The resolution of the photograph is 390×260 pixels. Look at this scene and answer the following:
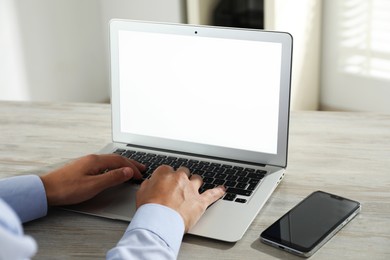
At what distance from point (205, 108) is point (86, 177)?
276 millimetres

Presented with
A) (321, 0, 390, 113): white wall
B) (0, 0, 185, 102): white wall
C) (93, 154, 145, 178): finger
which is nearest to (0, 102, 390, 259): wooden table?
(93, 154, 145, 178): finger

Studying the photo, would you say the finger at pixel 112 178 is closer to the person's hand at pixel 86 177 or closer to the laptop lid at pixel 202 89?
the person's hand at pixel 86 177

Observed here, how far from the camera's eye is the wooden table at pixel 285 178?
3.58 feet

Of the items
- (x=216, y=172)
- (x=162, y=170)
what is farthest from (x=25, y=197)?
(x=216, y=172)

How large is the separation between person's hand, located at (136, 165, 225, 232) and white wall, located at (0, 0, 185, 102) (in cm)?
192

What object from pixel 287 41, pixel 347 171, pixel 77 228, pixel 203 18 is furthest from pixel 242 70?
pixel 203 18

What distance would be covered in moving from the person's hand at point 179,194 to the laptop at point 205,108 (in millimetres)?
20

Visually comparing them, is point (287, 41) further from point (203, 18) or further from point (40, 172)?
point (203, 18)

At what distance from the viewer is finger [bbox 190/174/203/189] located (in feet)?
4.02

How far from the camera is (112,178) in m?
1.25

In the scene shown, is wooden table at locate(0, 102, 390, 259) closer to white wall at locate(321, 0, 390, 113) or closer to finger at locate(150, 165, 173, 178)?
finger at locate(150, 165, 173, 178)

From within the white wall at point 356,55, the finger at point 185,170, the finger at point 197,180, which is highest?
the finger at point 185,170

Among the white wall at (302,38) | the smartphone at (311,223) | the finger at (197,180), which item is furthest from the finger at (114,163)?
the white wall at (302,38)

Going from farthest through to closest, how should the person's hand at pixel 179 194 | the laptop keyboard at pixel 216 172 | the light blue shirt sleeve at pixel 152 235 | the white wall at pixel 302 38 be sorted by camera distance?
the white wall at pixel 302 38 → the laptop keyboard at pixel 216 172 → the person's hand at pixel 179 194 → the light blue shirt sleeve at pixel 152 235
